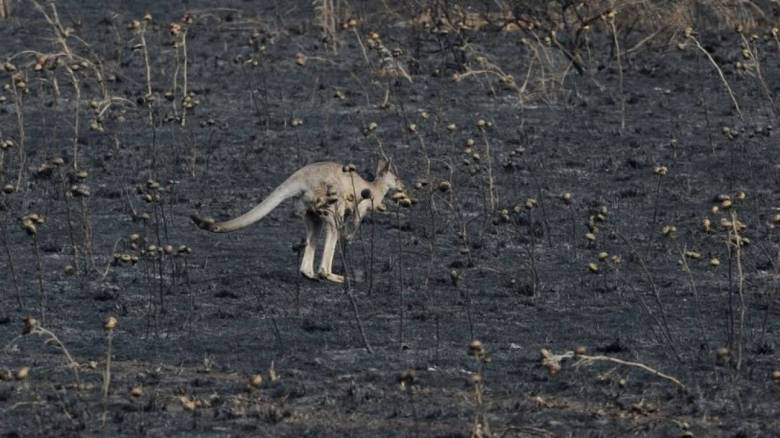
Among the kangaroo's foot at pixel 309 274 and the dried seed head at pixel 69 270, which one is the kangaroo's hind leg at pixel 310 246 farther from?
the dried seed head at pixel 69 270

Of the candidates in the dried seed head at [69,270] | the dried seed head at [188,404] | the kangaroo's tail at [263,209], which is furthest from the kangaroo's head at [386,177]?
the dried seed head at [188,404]

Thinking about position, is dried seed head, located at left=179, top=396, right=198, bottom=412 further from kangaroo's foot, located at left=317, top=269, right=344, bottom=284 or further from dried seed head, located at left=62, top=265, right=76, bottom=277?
kangaroo's foot, located at left=317, top=269, right=344, bottom=284

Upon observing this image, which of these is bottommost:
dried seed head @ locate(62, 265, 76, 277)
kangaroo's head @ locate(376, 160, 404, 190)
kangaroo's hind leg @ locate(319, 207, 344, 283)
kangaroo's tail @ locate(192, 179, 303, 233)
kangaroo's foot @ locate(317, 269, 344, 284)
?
dried seed head @ locate(62, 265, 76, 277)

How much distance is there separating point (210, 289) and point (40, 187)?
3.05 m

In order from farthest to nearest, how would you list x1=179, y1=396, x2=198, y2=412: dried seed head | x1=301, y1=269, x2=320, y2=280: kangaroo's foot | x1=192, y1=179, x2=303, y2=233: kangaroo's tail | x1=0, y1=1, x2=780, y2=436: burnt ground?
x1=301, y1=269, x2=320, y2=280: kangaroo's foot → x1=192, y1=179, x2=303, y2=233: kangaroo's tail → x1=0, y1=1, x2=780, y2=436: burnt ground → x1=179, y1=396, x2=198, y2=412: dried seed head

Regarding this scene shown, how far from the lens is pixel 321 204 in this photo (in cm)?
948

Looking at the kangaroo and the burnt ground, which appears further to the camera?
the kangaroo

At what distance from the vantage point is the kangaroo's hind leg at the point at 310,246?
10.2 m

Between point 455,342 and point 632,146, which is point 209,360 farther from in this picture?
point 632,146

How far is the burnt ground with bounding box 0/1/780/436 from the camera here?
7.71 meters

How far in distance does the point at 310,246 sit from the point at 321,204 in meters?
0.75

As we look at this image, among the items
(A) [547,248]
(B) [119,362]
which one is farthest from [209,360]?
(A) [547,248]

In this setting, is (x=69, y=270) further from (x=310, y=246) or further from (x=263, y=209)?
(x=310, y=246)

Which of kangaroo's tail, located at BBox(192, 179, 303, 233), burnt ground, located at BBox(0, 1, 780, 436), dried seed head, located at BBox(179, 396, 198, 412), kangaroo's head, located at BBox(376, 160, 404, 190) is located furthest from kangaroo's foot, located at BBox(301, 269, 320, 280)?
dried seed head, located at BBox(179, 396, 198, 412)
